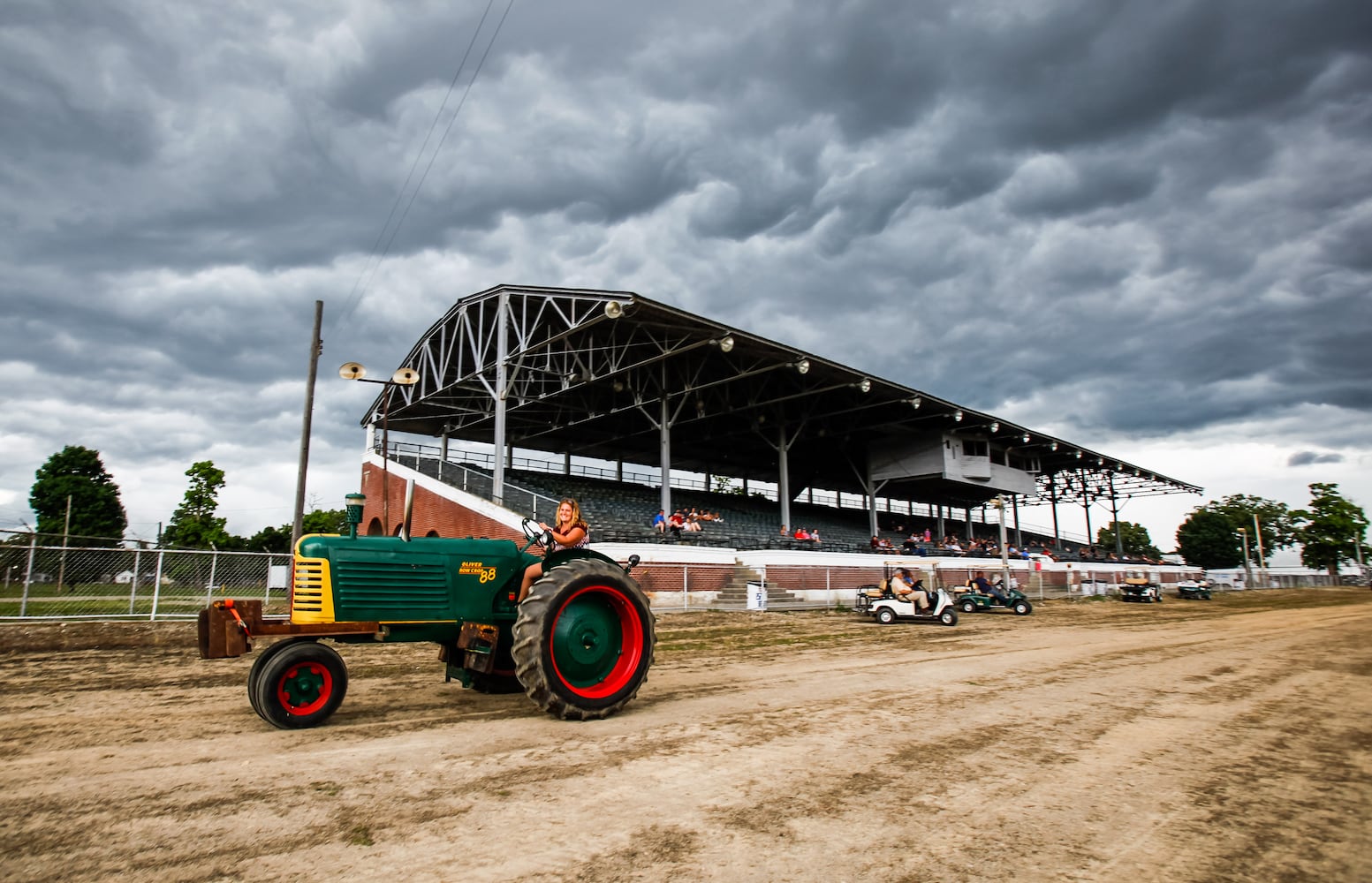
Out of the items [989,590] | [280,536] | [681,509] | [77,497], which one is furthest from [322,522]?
[989,590]

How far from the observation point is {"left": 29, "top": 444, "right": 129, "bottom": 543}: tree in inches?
2013

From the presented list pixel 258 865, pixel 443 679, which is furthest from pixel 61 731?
pixel 258 865

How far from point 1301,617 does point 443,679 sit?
25.8m

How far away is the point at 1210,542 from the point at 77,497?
4689 inches

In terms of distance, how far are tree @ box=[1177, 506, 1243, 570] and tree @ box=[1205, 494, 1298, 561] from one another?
44.3 inches

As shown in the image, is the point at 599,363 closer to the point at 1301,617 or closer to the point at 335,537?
the point at 335,537

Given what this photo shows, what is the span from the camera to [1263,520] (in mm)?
91312

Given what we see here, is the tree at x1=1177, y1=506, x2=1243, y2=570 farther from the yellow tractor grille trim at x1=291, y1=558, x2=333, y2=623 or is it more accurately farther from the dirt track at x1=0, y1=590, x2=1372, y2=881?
the yellow tractor grille trim at x1=291, y1=558, x2=333, y2=623

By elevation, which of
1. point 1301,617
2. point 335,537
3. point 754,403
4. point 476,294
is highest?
point 476,294

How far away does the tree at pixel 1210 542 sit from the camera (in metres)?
88.2

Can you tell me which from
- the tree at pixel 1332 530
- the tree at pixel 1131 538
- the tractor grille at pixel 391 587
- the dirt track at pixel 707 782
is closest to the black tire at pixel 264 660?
the dirt track at pixel 707 782

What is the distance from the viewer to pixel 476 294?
2669cm

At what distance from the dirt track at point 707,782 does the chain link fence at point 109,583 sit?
7959 millimetres

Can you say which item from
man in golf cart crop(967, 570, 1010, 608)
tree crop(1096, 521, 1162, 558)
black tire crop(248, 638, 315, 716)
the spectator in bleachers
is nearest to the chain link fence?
black tire crop(248, 638, 315, 716)
